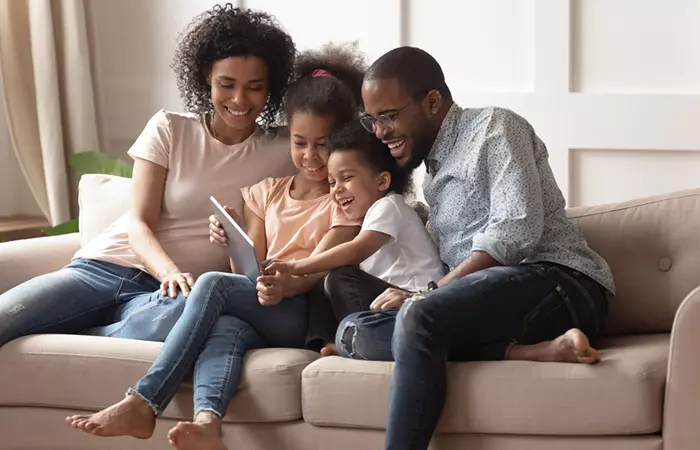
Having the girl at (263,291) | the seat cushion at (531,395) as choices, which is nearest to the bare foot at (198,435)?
the girl at (263,291)

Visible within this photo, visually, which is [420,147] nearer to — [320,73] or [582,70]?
[320,73]

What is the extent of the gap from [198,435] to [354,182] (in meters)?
0.71

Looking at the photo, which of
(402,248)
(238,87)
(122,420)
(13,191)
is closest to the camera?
(122,420)

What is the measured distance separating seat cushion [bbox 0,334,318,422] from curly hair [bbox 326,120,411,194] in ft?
1.54

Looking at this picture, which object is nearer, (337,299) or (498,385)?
(498,385)

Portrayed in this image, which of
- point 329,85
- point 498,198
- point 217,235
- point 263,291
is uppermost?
point 329,85

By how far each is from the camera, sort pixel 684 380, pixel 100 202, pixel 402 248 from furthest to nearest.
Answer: pixel 100 202 → pixel 402 248 → pixel 684 380

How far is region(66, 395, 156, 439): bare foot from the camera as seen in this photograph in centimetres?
222

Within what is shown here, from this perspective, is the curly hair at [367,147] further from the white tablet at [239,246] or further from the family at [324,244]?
the white tablet at [239,246]

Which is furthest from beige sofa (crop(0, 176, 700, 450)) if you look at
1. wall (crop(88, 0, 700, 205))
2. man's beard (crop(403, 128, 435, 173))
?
wall (crop(88, 0, 700, 205))

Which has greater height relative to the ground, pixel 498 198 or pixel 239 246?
pixel 498 198

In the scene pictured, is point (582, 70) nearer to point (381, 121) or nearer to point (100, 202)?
point (381, 121)

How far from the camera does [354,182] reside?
98.5 inches

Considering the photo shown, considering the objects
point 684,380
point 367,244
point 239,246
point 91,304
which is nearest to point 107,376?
point 91,304
